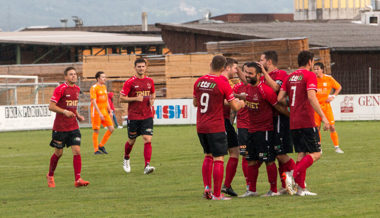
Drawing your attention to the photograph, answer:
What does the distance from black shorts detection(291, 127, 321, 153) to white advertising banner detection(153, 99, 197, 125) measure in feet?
73.6

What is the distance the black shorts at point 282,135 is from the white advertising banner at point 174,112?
22287 millimetres

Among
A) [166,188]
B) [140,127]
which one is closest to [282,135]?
[166,188]

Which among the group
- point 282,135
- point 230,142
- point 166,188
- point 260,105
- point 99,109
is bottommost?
point 166,188

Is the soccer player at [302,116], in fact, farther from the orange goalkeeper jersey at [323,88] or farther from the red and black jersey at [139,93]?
the orange goalkeeper jersey at [323,88]

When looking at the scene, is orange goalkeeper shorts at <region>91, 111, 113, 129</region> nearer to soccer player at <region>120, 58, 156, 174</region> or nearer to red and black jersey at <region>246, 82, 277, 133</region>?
soccer player at <region>120, 58, 156, 174</region>

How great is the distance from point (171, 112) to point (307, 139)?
2286cm

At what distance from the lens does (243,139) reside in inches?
453

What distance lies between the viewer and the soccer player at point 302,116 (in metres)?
10.8

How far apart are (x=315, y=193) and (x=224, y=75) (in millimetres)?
2160

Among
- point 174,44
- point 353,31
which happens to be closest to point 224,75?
point 174,44

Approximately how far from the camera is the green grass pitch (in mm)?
9547

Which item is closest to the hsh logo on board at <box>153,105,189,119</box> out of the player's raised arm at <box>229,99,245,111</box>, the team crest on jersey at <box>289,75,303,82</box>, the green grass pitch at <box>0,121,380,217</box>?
the green grass pitch at <box>0,121,380,217</box>

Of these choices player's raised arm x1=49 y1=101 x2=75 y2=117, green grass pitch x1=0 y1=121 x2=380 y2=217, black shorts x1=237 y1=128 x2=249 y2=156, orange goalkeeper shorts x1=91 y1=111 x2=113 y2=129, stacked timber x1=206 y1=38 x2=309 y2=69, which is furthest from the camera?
stacked timber x1=206 y1=38 x2=309 y2=69

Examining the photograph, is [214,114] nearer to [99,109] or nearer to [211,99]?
[211,99]
